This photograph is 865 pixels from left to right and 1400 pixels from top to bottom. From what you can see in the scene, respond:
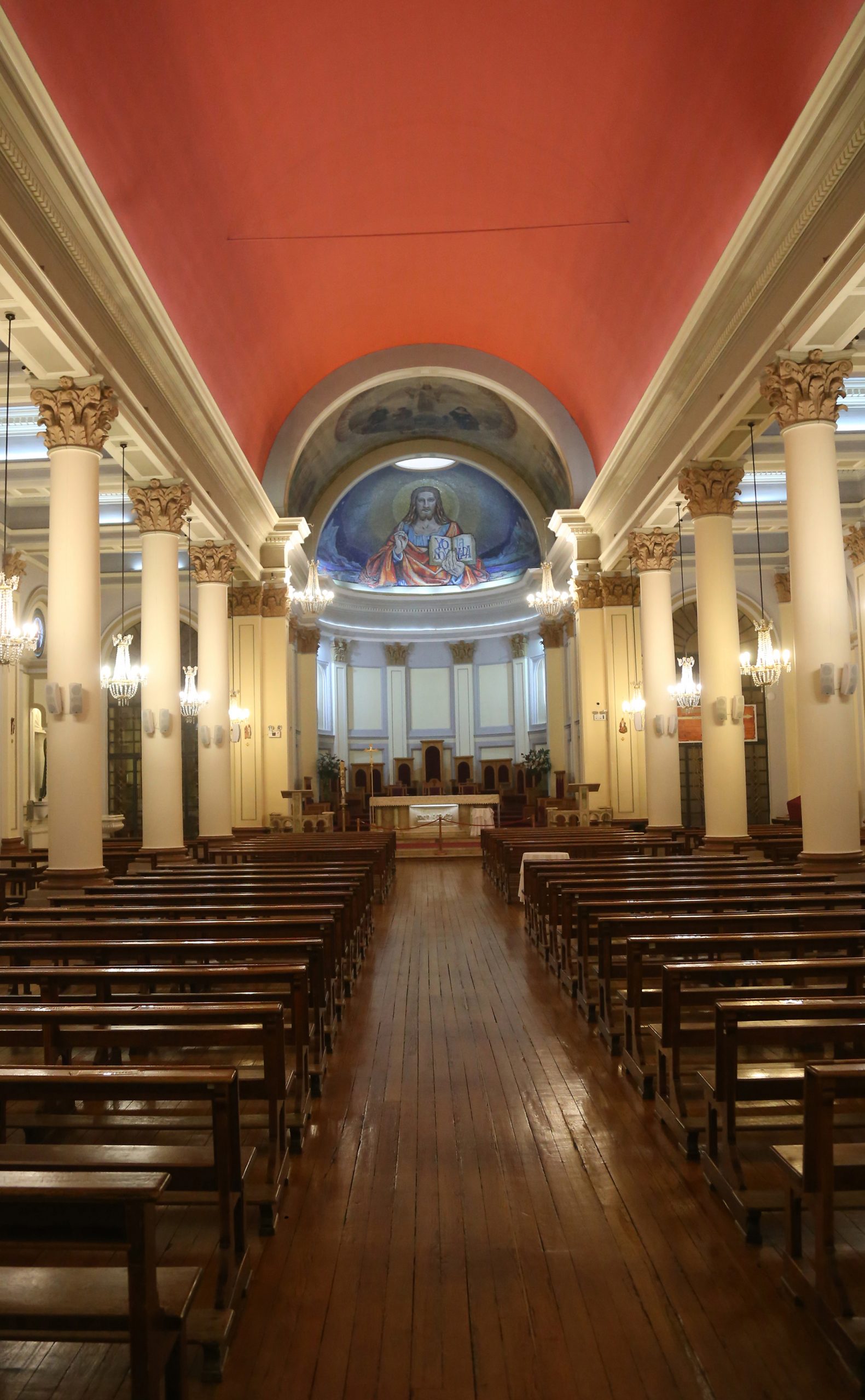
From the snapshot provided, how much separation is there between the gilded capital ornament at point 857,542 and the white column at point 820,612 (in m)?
8.37

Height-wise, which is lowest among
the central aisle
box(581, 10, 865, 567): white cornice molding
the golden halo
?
the central aisle

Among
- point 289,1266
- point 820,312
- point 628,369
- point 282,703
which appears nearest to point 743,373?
point 820,312

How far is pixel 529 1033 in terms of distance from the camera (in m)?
6.57

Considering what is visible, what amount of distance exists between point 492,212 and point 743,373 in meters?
6.20

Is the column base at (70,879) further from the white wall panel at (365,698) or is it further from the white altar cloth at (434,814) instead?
the white wall panel at (365,698)

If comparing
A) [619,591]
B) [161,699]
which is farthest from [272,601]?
[161,699]

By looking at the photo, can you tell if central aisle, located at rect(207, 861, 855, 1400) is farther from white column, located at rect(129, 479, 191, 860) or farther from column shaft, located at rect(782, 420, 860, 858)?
white column, located at rect(129, 479, 191, 860)

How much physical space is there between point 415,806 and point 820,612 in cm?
1601

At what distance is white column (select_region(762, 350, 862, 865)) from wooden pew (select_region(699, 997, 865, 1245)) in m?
5.54

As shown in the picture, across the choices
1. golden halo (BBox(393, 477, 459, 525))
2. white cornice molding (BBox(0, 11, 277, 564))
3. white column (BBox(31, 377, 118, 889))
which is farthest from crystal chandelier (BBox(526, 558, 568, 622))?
golden halo (BBox(393, 477, 459, 525))

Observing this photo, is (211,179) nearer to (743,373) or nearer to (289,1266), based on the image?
(743,373)

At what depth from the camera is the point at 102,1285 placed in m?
2.40

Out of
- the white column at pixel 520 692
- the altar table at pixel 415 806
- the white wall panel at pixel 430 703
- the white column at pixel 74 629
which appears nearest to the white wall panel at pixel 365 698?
the white wall panel at pixel 430 703

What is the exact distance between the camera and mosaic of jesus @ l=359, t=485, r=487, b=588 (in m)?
33.2
